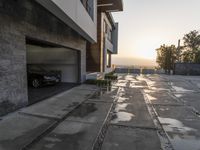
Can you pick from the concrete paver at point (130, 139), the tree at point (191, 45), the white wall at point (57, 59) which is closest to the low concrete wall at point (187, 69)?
the tree at point (191, 45)

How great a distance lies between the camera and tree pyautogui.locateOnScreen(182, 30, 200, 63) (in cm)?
3219

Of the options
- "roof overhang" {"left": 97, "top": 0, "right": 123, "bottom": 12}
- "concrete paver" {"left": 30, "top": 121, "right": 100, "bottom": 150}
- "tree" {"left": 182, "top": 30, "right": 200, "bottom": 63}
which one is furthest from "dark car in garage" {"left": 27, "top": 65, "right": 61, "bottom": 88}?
"tree" {"left": 182, "top": 30, "right": 200, "bottom": 63}

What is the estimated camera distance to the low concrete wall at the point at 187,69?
24.6 meters

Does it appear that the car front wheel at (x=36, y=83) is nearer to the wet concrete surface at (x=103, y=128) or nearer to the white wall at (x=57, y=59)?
the white wall at (x=57, y=59)

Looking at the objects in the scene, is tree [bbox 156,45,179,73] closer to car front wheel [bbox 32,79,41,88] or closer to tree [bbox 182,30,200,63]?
tree [bbox 182,30,200,63]

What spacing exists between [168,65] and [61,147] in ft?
89.6

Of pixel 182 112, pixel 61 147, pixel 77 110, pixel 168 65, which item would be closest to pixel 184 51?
pixel 168 65

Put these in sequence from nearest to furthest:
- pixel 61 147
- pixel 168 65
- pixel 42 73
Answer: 1. pixel 61 147
2. pixel 42 73
3. pixel 168 65

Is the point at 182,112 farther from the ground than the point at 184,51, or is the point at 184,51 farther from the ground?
the point at 184,51

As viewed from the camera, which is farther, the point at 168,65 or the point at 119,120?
the point at 168,65

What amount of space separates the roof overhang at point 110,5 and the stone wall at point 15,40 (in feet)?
32.3

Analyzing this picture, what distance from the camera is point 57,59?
12016 millimetres

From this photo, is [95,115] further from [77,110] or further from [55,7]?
[55,7]

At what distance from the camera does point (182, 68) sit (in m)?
24.9
